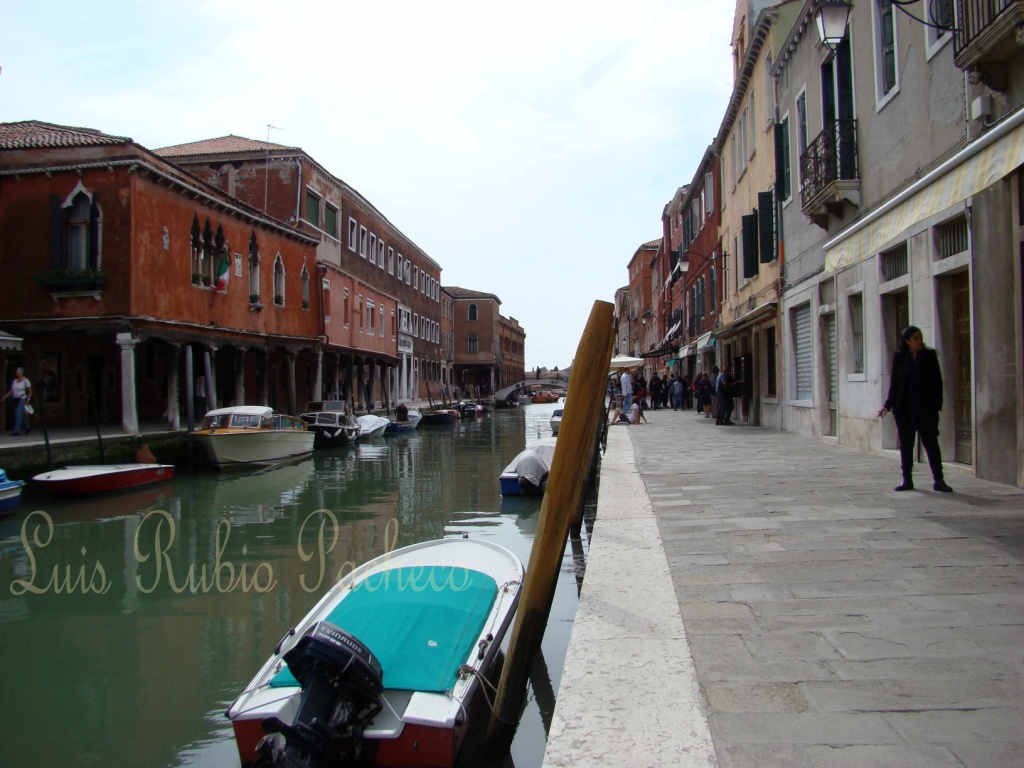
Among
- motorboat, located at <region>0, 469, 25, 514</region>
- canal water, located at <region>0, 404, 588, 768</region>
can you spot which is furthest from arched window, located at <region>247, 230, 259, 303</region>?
motorboat, located at <region>0, 469, 25, 514</region>

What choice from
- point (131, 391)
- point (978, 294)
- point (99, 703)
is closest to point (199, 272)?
point (131, 391)

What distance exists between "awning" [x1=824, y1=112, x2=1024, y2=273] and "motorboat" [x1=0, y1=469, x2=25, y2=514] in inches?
441

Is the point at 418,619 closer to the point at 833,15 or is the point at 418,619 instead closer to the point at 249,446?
the point at 833,15

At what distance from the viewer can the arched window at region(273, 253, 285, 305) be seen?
24.7m

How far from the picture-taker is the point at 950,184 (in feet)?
16.2

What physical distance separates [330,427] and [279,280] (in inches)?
202

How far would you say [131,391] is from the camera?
16734 mm

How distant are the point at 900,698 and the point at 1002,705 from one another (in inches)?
11.1

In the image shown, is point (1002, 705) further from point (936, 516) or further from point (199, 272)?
point (199, 272)

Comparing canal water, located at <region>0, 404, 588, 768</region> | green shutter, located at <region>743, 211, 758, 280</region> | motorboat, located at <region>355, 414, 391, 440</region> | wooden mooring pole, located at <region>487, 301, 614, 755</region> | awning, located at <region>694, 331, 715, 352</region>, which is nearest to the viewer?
wooden mooring pole, located at <region>487, 301, 614, 755</region>

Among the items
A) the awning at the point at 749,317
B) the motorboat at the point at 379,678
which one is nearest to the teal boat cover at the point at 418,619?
the motorboat at the point at 379,678

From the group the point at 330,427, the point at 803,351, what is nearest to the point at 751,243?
the point at 803,351

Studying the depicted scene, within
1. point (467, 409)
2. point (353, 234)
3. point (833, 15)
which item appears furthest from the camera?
point (467, 409)

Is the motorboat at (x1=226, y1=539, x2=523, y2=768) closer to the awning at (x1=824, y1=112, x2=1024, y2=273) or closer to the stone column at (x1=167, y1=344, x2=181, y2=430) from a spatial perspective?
the awning at (x1=824, y1=112, x2=1024, y2=273)
